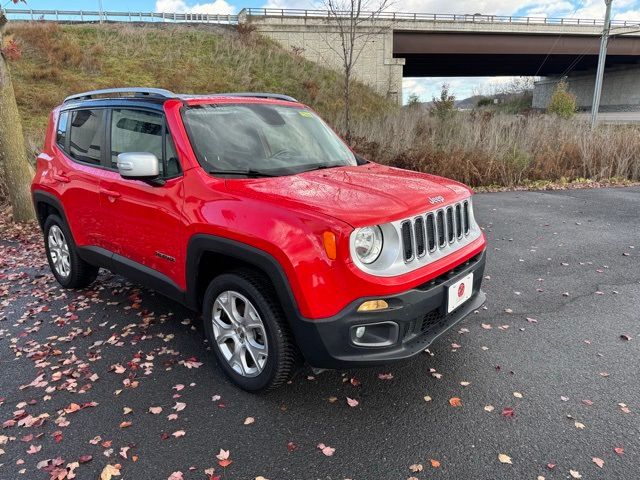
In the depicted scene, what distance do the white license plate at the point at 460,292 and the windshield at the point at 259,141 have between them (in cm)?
132

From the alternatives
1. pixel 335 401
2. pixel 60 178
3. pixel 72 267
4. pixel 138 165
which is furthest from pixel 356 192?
pixel 72 267

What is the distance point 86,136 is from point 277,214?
2.57 metres

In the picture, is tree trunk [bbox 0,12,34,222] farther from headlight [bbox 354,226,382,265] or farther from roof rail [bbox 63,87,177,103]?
headlight [bbox 354,226,382,265]

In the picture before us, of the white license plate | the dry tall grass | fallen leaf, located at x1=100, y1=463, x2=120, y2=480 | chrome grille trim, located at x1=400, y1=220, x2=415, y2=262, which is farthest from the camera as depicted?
the dry tall grass

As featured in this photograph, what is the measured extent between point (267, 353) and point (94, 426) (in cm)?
108

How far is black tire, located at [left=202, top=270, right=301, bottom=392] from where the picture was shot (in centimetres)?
256

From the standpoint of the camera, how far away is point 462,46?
34781 mm

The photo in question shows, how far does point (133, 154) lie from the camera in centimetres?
293

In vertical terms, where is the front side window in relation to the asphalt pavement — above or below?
above

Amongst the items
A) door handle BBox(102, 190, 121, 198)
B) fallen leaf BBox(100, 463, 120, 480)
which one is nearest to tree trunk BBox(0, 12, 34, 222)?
door handle BBox(102, 190, 121, 198)

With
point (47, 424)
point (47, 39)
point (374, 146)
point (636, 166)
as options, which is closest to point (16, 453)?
point (47, 424)

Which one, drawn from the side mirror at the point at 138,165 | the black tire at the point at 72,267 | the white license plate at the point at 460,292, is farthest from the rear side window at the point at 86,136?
the white license plate at the point at 460,292

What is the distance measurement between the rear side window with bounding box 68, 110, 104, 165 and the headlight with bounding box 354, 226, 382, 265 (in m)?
2.60

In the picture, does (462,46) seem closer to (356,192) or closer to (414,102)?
(414,102)
